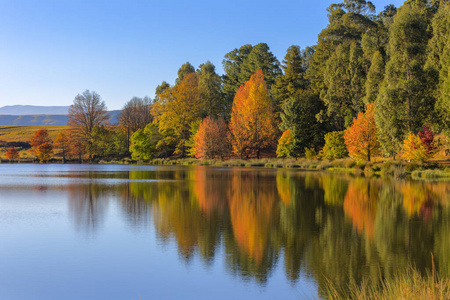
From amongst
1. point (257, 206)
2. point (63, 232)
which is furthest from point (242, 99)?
Answer: point (63, 232)

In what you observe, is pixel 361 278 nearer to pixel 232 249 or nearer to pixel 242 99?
pixel 232 249

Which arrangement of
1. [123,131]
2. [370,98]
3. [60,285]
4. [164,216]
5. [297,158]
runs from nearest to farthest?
[60,285] < [164,216] < [370,98] < [297,158] < [123,131]

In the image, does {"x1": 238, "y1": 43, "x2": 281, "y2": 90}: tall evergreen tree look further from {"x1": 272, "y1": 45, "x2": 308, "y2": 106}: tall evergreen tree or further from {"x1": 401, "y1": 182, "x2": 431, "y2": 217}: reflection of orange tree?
{"x1": 401, "y1": 182, "x2": 431, "y2": 217}: reflection of orange tree

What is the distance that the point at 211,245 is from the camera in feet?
37.6

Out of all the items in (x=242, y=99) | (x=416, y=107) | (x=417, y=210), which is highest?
(x=242, y=99)

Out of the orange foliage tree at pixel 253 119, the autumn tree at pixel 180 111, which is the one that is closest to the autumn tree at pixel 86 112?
the autumn tree at pixel 180 111

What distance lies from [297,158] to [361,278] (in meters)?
52.2

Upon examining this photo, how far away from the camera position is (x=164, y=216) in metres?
16.2

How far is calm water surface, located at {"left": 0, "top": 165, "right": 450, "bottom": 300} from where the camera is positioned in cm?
844

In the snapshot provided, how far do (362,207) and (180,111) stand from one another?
5989cm

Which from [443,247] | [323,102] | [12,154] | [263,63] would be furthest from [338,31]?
[12,154]

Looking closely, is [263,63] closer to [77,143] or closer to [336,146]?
[336,146]

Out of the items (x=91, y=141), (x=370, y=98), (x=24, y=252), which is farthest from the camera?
(x=91, y=141)

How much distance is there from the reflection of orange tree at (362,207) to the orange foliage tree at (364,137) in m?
20.7
